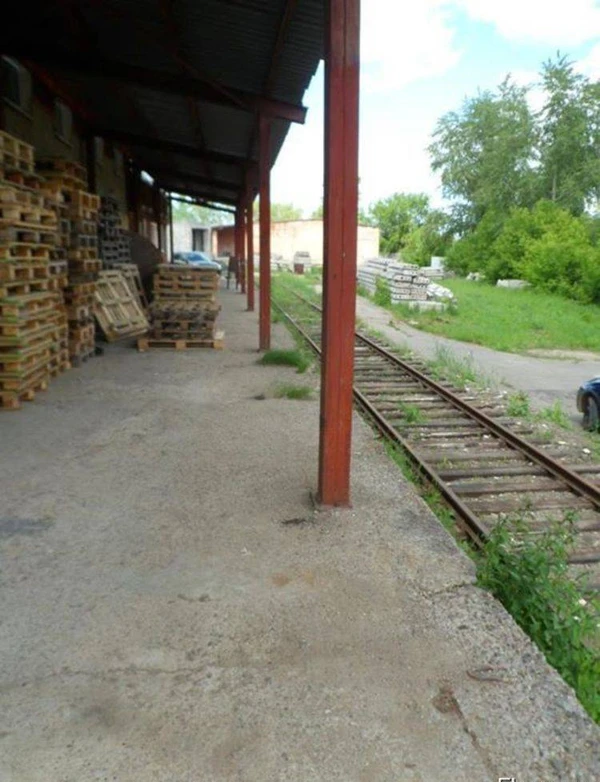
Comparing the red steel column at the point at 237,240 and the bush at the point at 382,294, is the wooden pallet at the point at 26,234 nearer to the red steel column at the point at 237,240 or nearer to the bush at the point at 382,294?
the bush at the point at 382,294

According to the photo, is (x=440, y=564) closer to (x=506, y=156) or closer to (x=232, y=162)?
(x=232, y=162)

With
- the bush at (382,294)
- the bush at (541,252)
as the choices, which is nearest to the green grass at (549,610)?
the bush at (382,294)

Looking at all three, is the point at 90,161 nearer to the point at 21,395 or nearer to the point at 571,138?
the point at 21,395

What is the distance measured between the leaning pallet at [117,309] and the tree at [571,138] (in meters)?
36.3

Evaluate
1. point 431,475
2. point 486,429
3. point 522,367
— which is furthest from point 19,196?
point 522,367

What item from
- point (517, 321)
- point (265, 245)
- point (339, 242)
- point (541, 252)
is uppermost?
point (541, 252)

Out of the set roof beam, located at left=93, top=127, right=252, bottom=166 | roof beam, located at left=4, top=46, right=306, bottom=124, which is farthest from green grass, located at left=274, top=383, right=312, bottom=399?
roof beam, located at left=93, top=127, right=252, bottom=166

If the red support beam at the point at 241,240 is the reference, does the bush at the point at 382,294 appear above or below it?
below

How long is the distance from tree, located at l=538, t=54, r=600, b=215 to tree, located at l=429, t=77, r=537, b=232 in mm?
1544

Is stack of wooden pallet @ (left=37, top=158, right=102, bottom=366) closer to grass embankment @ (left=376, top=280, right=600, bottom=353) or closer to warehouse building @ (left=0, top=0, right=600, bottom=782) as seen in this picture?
warehouse building @ (left=0, top=0, right=600, bottom=782)

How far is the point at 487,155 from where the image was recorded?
158ft

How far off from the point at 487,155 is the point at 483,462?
46.6 m

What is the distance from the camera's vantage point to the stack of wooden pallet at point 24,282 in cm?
711

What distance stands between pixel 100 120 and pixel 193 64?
6608 mm
